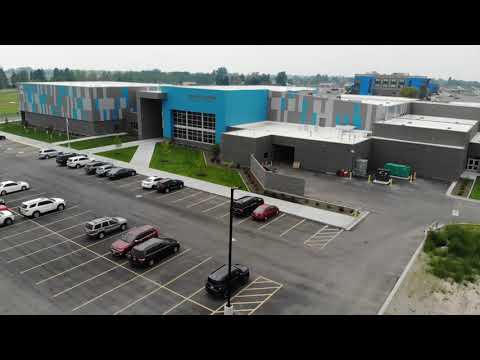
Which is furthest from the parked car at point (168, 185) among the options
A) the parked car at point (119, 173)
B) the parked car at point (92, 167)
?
the parked car at point (92, 167)

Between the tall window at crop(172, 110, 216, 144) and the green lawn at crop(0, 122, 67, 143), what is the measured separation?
840 inches

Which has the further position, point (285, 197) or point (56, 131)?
point (56, 131)

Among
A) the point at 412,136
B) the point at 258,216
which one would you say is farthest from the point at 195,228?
the point at 412,136

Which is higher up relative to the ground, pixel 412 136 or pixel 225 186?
pixel 412 136

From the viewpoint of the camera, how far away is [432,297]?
21.2 metres

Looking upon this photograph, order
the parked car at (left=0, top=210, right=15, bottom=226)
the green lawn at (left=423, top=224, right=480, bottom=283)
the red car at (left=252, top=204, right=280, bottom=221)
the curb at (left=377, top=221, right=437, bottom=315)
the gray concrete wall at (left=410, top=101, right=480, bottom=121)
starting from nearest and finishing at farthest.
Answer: the curb at (left=377, top=221, right=437, bottom=315) → the green lawn at (left=423, top=224, right=480, bottom=283) → the parked car at (left=0, top=210, right=15, bottom=226) → the red car at (left=252, top=204, right=280, bottom=221) → the gray concrete wall at (left=410, top=101, right=480, bottom=121)

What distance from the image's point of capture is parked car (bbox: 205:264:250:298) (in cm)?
2073

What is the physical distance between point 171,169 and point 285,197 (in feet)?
55.8

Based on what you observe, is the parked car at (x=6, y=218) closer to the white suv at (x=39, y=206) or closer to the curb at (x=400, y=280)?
the white suv at (x=39, y=206)

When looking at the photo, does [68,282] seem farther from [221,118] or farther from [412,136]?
[412,136]

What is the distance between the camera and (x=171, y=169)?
47.8 m

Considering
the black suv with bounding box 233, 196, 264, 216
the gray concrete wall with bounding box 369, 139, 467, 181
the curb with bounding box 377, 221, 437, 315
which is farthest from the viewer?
the gray concrete wall with bounding box 369, 139, 467, 181

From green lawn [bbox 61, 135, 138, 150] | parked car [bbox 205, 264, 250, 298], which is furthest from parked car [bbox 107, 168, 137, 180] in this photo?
parked car [bbox 205, 264, 250, 298]

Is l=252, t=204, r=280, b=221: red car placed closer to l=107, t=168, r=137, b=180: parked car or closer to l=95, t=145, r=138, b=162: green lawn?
l=107, t=168, r=137, b=180: parked car
